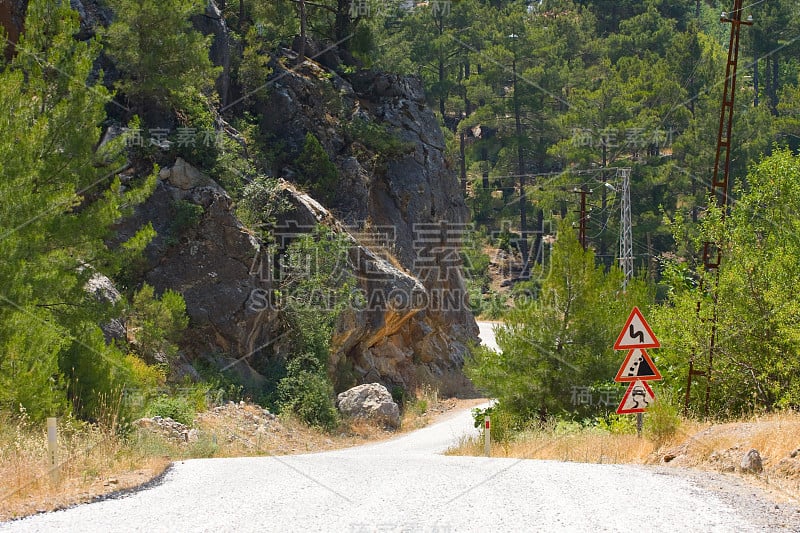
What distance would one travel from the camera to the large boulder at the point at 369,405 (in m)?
26.9

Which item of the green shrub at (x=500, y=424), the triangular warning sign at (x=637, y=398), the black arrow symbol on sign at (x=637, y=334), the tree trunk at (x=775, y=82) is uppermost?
the tree trunk at (x=775, y=82)

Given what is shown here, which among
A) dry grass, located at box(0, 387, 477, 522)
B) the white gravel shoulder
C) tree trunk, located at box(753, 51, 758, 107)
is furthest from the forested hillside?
tree trunk, located at box(753, 51, 758, 107)

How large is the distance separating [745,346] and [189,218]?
Answer: 15.5 m

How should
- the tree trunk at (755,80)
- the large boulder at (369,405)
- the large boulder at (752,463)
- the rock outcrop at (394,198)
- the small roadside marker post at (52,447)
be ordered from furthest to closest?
the tree trunk at (755,80), the rock outcrop at (394,198), the large boulder at (369,405), the large boulder at (752,463), the small roadside marker post at (52,447)

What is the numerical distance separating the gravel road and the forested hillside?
4.34 m

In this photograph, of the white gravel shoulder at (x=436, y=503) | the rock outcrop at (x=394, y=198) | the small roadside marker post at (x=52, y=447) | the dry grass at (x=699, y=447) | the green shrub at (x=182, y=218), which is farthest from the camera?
the rock outcrop at (x=394, y=198)

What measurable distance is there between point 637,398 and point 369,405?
48.6ft

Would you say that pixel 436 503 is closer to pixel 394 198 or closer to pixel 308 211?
pixel 308 211

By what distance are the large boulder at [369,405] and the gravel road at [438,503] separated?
15.2 metres

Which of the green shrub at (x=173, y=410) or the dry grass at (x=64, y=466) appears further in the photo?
the green shrub at (x=173, y=410)

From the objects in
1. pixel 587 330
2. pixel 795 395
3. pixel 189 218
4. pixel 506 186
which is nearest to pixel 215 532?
pixel 795 395

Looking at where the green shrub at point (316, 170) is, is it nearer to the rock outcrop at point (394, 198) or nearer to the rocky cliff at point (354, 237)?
the rocky cliff at point (354, 237)

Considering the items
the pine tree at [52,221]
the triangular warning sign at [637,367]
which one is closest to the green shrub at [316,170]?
the pine tree at [52,221]

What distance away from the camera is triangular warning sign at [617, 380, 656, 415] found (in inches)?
523
